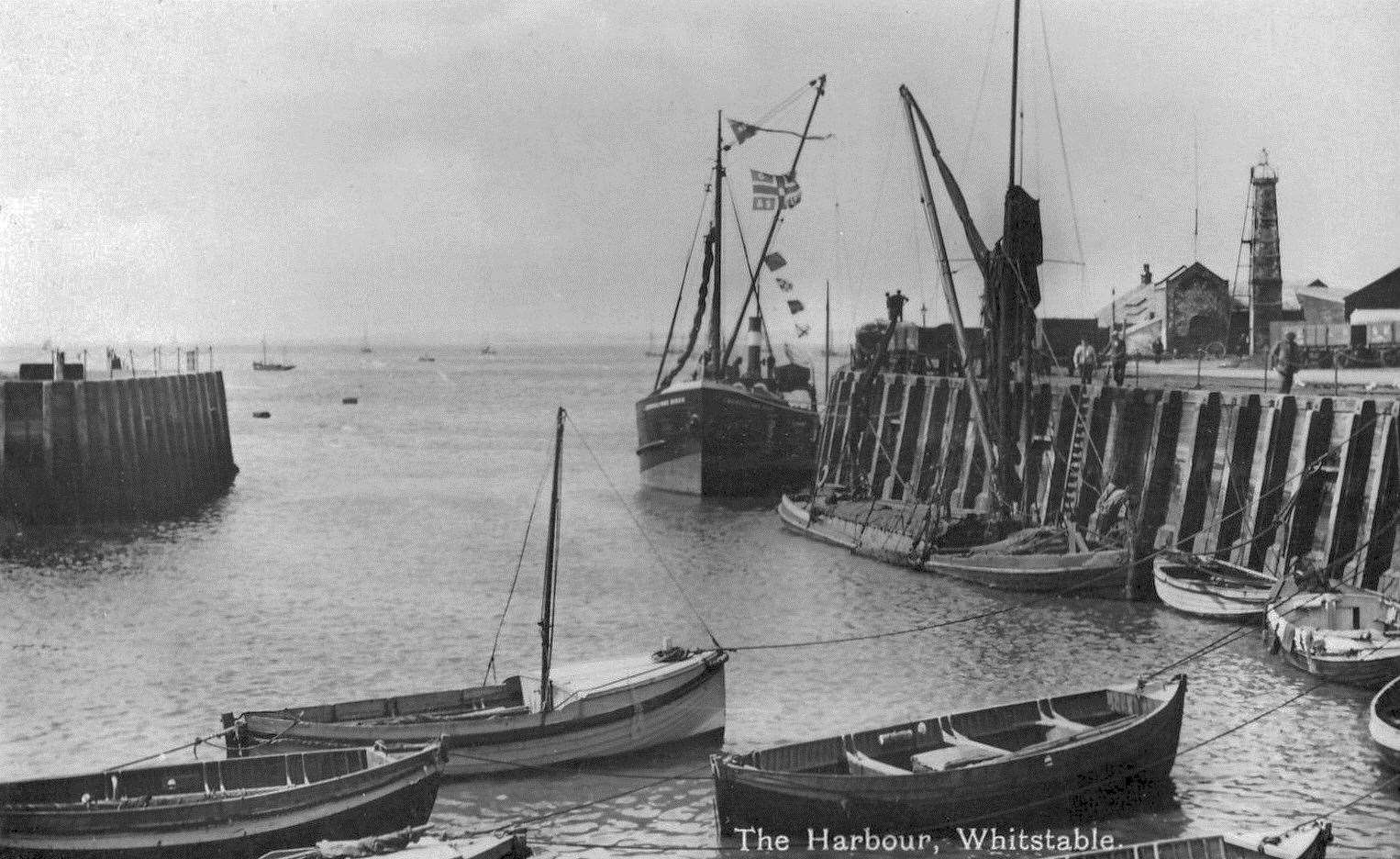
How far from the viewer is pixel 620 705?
79.4 feet

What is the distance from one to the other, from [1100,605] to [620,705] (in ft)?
56.6

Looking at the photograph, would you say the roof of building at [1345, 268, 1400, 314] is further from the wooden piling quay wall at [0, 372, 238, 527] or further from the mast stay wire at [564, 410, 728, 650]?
the wooden piling quay wall at [0, 372, 238, 527]

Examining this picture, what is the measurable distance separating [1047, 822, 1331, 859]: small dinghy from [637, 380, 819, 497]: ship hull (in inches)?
1771

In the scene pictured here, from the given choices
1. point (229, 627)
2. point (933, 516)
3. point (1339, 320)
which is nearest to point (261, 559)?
point (229, 627)

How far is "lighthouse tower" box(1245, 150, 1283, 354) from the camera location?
75.8m

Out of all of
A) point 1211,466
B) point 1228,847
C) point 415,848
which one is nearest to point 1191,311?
point 1211,466

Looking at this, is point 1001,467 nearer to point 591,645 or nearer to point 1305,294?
point 591,645

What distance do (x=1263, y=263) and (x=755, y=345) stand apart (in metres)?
29.6

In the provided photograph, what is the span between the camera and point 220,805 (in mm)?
18812

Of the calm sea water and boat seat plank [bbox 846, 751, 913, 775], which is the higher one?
boat seat plank [bbox 846, 751, 913, 775]

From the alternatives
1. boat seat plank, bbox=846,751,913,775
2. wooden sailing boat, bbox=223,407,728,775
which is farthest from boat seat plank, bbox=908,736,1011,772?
wooden sailing boat, bbox=223,407,728,775

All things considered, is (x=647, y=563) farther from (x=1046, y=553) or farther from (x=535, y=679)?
(x=535, y=679)

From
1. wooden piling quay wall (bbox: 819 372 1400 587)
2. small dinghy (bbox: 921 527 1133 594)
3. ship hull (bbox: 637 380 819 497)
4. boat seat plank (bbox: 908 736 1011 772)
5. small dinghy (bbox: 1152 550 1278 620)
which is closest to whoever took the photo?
boat seat plank (bbox: 908 736 1011 772)

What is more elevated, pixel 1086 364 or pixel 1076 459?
pixel 1086 364
